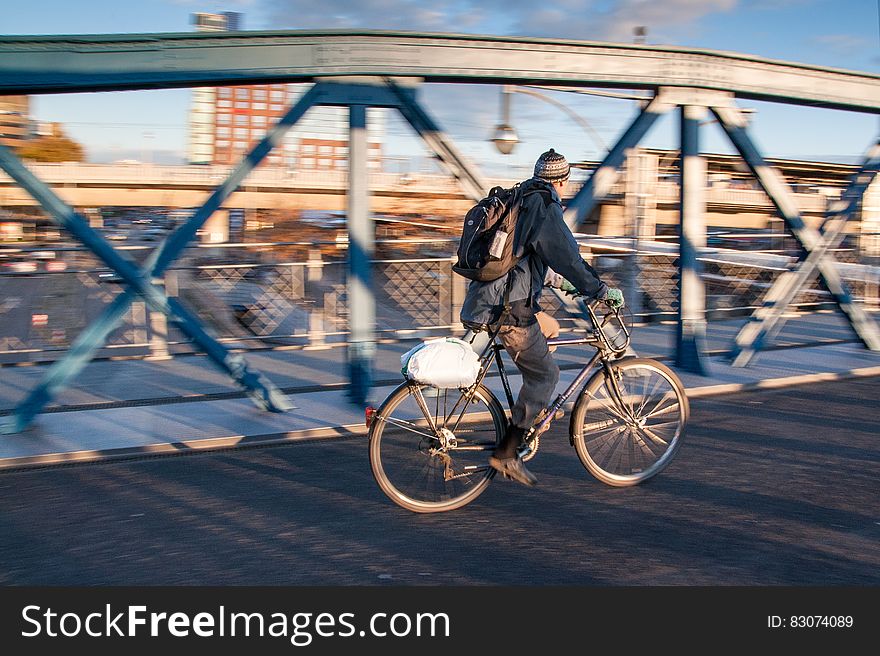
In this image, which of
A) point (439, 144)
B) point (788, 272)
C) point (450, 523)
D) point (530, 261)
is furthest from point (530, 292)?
point (788, 272)

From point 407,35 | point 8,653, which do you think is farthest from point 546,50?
point 8,653

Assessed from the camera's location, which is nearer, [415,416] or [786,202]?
[415,416]

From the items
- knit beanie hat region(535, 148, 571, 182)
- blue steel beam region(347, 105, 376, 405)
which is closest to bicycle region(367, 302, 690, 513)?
knit beanie hat region(535, 148, 571, 182)

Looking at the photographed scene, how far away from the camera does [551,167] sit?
4988 millimetres

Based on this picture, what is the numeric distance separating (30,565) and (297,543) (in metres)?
1.16

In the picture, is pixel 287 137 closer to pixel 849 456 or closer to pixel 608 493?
pixel 608 493

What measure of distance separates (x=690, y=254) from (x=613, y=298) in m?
3.98

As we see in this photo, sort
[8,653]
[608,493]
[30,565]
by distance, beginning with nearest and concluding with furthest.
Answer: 1. [8,653]
2. [30,565]
3. [608,493]

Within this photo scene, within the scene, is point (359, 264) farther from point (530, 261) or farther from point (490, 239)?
point (490, 239)

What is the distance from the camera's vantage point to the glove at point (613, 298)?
5078 mm

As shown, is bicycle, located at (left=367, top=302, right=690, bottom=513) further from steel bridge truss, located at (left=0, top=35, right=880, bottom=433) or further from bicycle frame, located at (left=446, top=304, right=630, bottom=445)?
steel bridge truss, located at (left=0, top=35, right=880, bottom=433)

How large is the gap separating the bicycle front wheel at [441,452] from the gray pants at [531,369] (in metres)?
0.12

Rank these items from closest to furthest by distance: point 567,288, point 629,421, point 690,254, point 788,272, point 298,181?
point 567,288
point 629,421
point 690,254
point 788,272
point 298,181

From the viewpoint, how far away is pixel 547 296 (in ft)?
35.3
